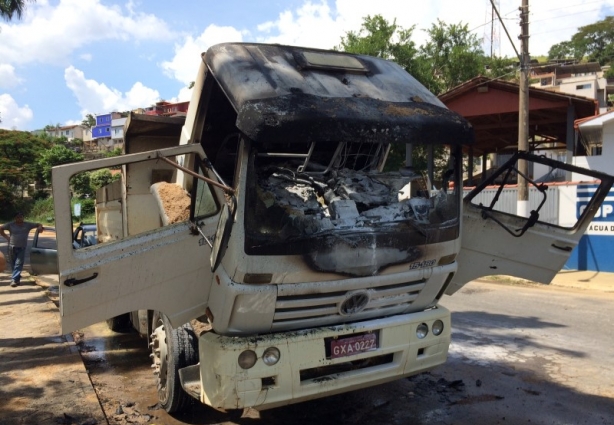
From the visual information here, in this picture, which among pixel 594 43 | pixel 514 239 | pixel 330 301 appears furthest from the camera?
pixel 594 43

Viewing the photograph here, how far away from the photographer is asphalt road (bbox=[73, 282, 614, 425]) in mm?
4070

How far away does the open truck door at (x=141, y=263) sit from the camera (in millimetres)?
3078

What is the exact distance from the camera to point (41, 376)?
192 inches

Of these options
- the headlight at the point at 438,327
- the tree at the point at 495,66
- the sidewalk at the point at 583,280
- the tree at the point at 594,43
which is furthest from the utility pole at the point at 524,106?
the tree at the point at 594,43

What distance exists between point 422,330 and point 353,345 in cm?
63

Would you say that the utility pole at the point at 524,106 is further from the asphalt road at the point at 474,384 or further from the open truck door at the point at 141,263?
the open truck door at the point at 141,263

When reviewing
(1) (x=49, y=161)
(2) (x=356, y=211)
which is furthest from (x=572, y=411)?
(1) (x=49, y=161)

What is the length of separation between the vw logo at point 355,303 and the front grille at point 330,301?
2 centimetres

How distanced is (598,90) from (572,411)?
1970 inches

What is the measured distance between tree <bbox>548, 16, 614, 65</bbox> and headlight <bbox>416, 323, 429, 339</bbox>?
279ft

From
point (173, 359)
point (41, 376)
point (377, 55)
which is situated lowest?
point (41, 376)

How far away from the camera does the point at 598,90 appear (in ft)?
151

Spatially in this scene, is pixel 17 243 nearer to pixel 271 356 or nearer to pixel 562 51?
pixel 271 356

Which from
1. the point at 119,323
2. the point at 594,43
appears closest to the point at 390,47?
the point at 119,323
